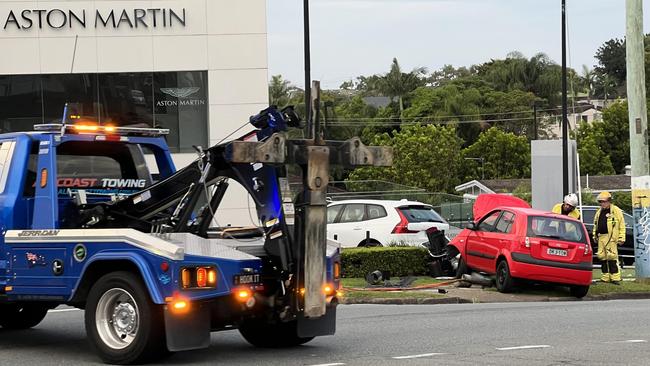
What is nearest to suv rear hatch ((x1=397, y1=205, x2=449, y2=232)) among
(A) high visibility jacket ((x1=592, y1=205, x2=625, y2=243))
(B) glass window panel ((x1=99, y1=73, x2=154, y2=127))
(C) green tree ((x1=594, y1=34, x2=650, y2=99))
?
(A) high visibility jacket ((x1=592, y1=205, x2=625, y2=243))

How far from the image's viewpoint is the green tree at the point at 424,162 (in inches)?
2608

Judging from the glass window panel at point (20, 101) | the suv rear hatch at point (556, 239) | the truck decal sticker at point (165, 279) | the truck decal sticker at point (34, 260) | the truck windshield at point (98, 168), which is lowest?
the suv rear hatch at point (556, 239)

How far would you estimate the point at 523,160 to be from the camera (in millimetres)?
76812

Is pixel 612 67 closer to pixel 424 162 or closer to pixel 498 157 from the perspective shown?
pixel 498 157

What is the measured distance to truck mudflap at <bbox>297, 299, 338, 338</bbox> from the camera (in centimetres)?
1044

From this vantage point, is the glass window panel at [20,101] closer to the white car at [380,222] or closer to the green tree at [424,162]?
the white car at [380,222]

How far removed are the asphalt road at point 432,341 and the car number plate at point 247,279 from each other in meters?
0.90

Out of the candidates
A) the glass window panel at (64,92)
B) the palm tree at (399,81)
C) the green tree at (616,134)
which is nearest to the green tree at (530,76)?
the palm tree at (399,81)

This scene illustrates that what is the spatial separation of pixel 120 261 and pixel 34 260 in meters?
1.13

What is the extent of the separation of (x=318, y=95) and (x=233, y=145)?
987 millimetres

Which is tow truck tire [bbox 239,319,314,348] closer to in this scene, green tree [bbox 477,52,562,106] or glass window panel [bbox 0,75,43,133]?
glass window panel [bbox 0,75,43,133]

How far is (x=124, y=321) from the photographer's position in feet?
32.6

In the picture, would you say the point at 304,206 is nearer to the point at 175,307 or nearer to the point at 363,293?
the point at 175,307

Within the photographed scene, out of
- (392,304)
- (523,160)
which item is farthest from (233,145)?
(523,160)
